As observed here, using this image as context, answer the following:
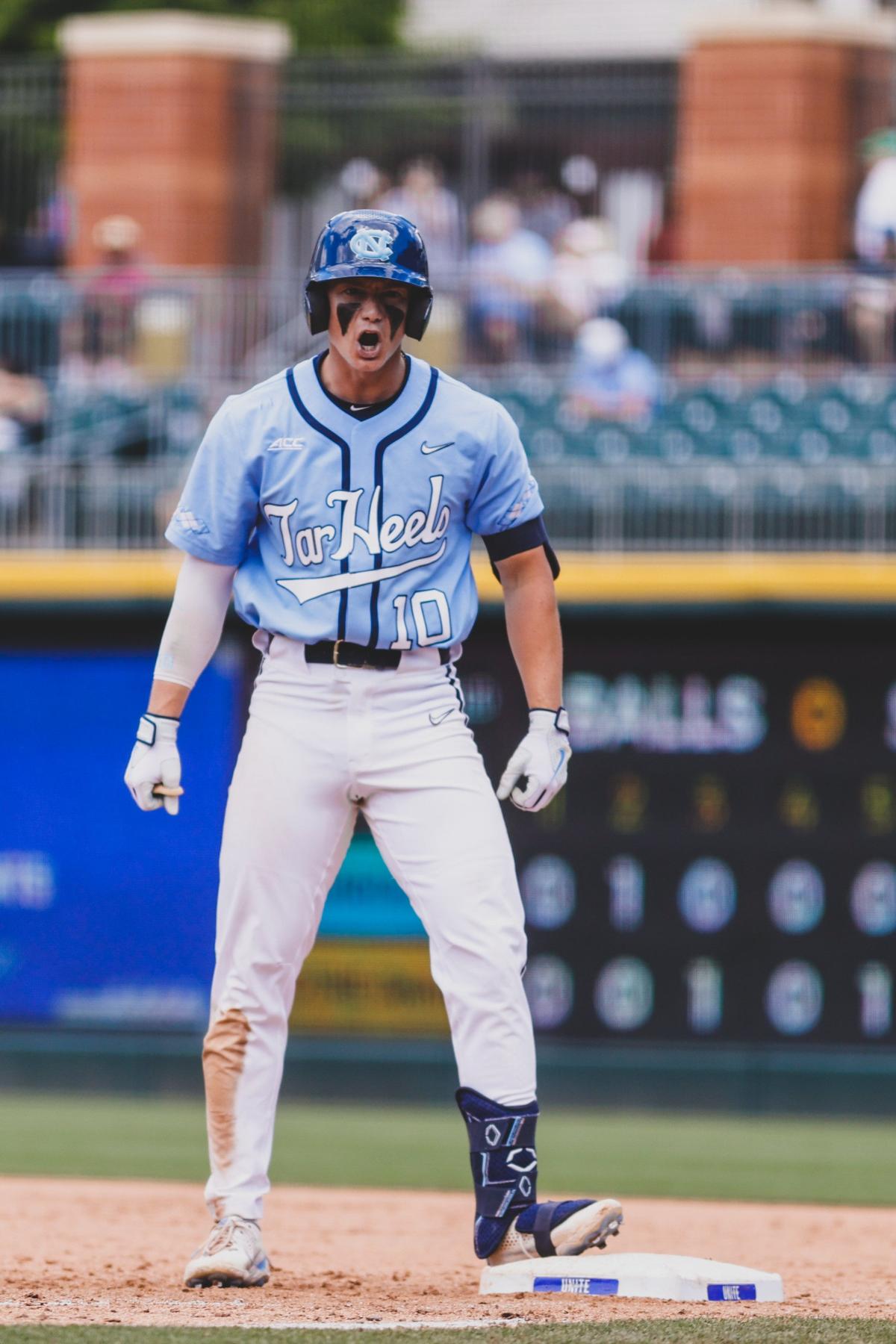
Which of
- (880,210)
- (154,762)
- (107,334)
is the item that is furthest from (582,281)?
(154,762)

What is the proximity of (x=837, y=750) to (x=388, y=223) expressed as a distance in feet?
19.6

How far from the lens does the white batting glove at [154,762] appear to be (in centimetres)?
473

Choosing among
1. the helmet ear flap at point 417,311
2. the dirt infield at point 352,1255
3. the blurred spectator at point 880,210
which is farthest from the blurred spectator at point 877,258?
the helmet ear flap at point 417,311

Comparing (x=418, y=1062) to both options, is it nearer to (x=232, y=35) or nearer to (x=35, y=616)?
(x=35, y=616)

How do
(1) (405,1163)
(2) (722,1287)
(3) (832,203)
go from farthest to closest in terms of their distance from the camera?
(3) (832,203) → (1) (405,1163) → (2) (722,1287)

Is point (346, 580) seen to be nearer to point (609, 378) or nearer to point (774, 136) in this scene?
point (609, 378)

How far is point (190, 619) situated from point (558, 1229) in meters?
1.36

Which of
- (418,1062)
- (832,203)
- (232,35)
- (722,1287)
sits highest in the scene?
(232,35)

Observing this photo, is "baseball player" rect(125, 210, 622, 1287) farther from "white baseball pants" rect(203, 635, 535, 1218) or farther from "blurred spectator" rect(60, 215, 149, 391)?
"blurred spectator" rect(60, 215, 149, 391)

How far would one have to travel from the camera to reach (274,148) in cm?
1519

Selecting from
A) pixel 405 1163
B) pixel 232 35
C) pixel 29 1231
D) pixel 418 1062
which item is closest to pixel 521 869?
pixel 418 1062

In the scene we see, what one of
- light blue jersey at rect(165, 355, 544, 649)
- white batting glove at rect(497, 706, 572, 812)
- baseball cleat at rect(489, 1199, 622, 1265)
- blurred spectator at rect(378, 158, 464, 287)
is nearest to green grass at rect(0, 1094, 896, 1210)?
baseball cleat at rect(489, 1199, 622, 1265)

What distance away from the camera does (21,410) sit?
12352mm

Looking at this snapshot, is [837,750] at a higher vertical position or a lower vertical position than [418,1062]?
higher
